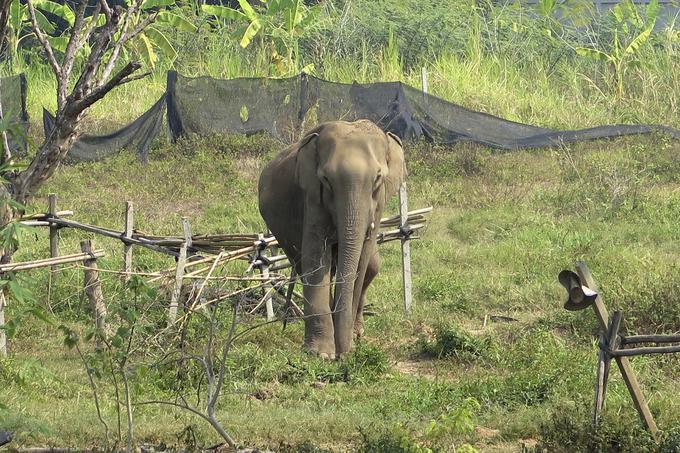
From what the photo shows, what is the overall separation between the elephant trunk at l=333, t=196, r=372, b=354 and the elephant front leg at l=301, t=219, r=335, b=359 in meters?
0.09

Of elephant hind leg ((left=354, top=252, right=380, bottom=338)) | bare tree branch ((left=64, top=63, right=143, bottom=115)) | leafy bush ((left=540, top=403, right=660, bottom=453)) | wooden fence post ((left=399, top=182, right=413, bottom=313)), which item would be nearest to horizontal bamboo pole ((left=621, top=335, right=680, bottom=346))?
leafy bush ((left=540, top=403, right=660, bottom=453))

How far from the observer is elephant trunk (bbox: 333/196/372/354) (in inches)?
420

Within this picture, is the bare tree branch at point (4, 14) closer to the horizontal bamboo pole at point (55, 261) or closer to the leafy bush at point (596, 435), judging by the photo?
the horizontal bamboo pole at point (55, 261)

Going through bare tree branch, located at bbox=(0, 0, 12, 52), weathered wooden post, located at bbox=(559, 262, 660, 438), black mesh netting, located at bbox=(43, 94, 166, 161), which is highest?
bare tree branch, located at bbox=(0, 0, 12, 52)

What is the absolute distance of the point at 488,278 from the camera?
45.7ft

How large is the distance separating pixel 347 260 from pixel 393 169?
1.35 meters

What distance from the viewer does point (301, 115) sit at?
→ 21.0m

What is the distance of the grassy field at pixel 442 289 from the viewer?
809 cm

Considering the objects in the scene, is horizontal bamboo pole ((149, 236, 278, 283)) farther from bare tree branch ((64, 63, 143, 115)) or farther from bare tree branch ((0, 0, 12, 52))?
bare tree branch ((0, 0, 12, 52))

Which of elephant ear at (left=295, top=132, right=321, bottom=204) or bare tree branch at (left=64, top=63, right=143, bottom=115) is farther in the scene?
elephant ear at (left=295, top=132, right=321, bottom=204)

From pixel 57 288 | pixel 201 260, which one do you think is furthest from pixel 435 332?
pixel 57 288

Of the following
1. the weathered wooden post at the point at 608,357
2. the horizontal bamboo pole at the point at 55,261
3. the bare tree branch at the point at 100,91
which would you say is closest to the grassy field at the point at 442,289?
the weathered wooden post at the point at 608,357

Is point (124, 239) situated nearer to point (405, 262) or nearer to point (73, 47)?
point (405, 262)

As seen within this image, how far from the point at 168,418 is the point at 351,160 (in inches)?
125
